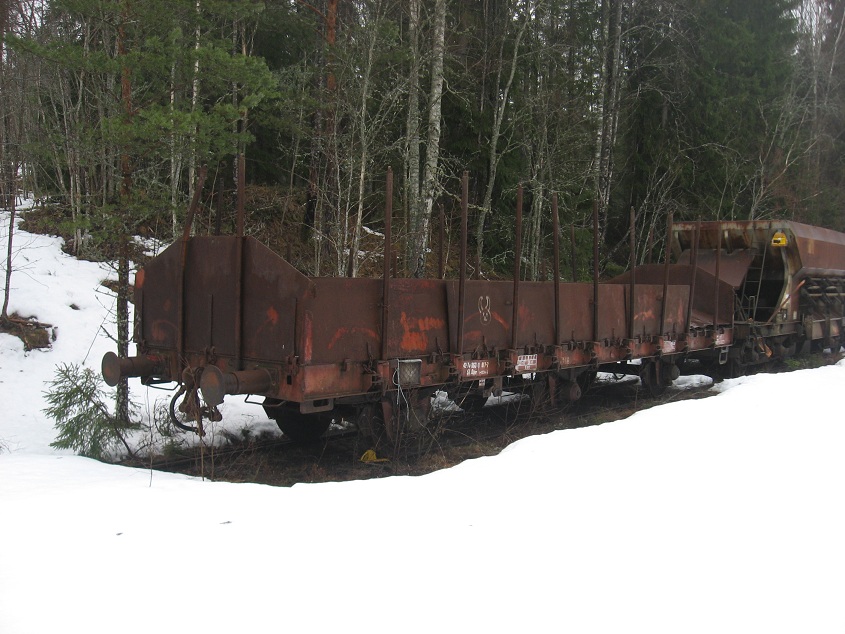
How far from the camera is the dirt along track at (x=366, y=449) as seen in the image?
7.34 m

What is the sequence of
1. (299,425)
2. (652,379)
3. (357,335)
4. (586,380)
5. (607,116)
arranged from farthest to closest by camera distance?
(607,116) < (652,379) < (586,380) < (299,425) < (357,335)

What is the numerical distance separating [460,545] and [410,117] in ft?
40.2

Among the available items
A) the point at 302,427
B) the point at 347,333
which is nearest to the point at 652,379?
the point at 302,427

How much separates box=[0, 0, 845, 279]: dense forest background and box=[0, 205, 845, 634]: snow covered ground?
4.25 meters

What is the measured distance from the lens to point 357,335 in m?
6.88

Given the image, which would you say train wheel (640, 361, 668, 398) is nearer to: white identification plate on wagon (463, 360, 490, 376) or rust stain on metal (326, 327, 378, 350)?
white identification plate on wagon (463, 360, 490, 376)

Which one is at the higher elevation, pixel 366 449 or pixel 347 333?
pixel 347 333

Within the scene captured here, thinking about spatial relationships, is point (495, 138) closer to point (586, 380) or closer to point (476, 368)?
point (586, 380)

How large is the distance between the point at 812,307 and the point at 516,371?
35.7 ft

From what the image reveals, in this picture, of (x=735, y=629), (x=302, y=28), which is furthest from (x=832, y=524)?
(x=302, y=28)

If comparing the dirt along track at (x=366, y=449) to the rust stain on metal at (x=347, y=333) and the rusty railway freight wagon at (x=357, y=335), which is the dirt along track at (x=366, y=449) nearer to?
the rusty railway freight wagon at (x=357, y=335)

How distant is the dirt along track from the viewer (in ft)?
24.1

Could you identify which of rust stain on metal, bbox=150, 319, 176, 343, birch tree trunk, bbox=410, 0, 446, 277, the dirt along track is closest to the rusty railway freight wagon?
rust stain on metal, bbox=150, 319, 176, 343

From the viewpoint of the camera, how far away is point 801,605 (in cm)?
385
